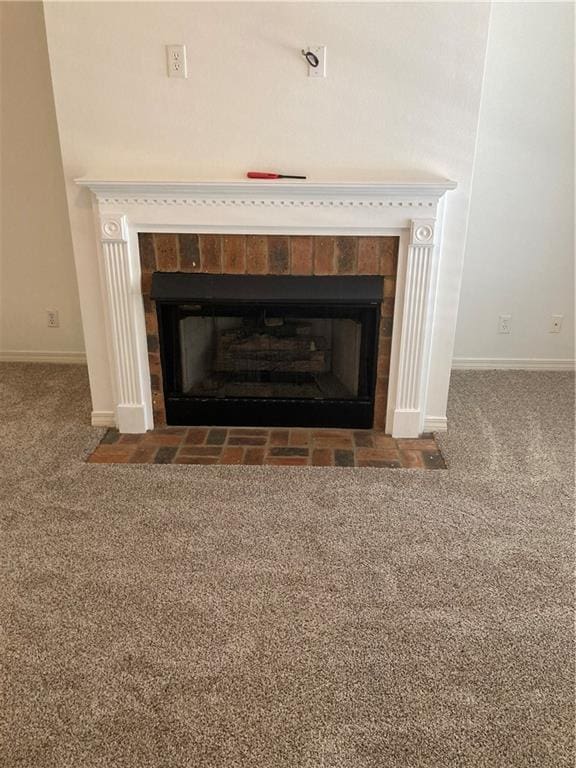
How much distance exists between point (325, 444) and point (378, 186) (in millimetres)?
1130

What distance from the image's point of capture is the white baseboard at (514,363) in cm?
347

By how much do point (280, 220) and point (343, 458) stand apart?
3.44 feet

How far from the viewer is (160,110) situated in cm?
228

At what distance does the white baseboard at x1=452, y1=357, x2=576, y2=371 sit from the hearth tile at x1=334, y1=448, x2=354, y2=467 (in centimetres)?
127

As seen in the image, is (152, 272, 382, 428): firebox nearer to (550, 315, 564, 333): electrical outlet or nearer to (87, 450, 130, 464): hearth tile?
(87, 450, 130, 464): hearth tile

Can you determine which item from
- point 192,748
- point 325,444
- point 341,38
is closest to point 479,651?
point 192,748

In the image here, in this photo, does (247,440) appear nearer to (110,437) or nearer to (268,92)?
(110,437)

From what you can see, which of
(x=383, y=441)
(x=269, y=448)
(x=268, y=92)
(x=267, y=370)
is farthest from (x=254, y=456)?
(x=268, y=92)

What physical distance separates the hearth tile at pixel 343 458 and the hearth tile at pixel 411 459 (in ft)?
0.73

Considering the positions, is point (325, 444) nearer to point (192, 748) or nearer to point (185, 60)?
point (192, 748)

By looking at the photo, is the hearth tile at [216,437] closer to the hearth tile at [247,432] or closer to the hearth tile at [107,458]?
the hearth tile at [247,432]

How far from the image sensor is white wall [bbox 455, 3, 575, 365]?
2.88 m

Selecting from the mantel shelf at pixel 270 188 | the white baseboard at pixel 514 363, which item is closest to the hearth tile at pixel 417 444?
the white baseboard at pixel 514 363

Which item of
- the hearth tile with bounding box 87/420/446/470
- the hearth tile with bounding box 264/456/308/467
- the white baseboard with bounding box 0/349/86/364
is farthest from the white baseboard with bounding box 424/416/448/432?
the white baseboard with bounding box 0/349/86/364
